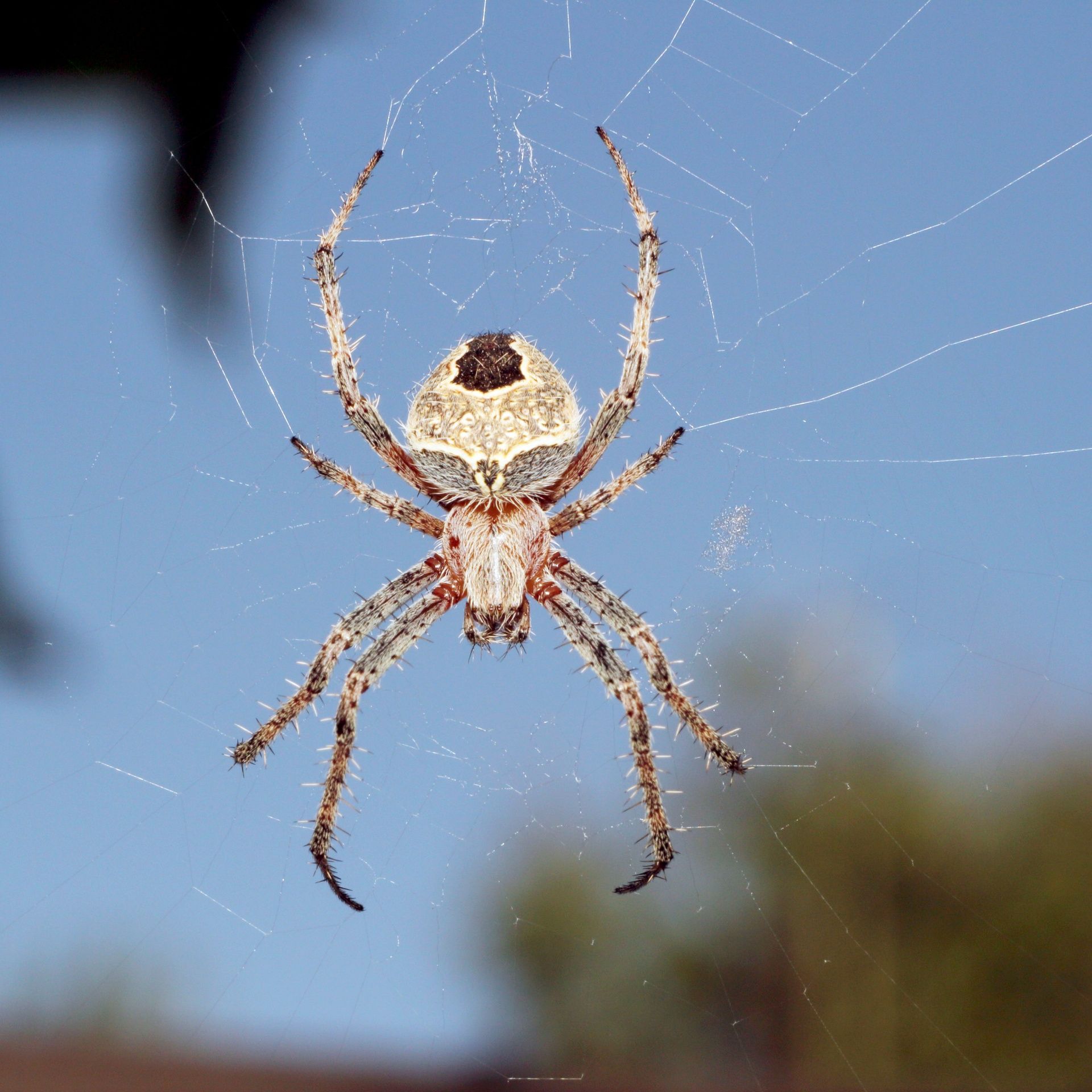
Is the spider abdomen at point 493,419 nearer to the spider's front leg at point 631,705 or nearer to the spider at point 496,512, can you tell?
the spider at point 496,512

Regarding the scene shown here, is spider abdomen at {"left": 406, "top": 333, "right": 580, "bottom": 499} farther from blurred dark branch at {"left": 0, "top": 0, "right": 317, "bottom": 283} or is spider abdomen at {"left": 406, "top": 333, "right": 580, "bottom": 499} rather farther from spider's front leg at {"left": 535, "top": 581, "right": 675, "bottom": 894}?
blurred dark branch at {"left": 0, "top": 0, "right": 317, "bottom": 283}

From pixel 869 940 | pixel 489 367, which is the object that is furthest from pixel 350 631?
pixel 869 940

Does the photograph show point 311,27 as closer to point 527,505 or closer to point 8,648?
point 527,505

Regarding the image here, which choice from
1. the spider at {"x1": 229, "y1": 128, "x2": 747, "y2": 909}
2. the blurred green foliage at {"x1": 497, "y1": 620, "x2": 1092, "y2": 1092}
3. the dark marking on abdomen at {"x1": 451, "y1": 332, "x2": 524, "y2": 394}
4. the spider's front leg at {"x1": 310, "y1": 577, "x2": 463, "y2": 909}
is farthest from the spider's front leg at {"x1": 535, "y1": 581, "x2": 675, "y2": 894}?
the blurred green foliage at {"x1": 497, "y1": 620, "x2": 1092, "y2": 1092}

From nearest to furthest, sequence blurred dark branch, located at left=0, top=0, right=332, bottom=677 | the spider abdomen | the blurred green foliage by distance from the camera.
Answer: the spider abdomen → blurred dark branch, located at left=0, top=0, right=332, bottom=677 → the blurred green foliage

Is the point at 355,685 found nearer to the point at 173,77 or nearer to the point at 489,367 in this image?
the point at 489,367

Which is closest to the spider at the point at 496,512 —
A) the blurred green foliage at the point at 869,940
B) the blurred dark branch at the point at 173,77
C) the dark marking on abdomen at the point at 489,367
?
the dark marking on abdomen at the point at 489,367

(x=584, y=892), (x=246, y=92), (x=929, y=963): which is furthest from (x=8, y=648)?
(x=929, y=963)
